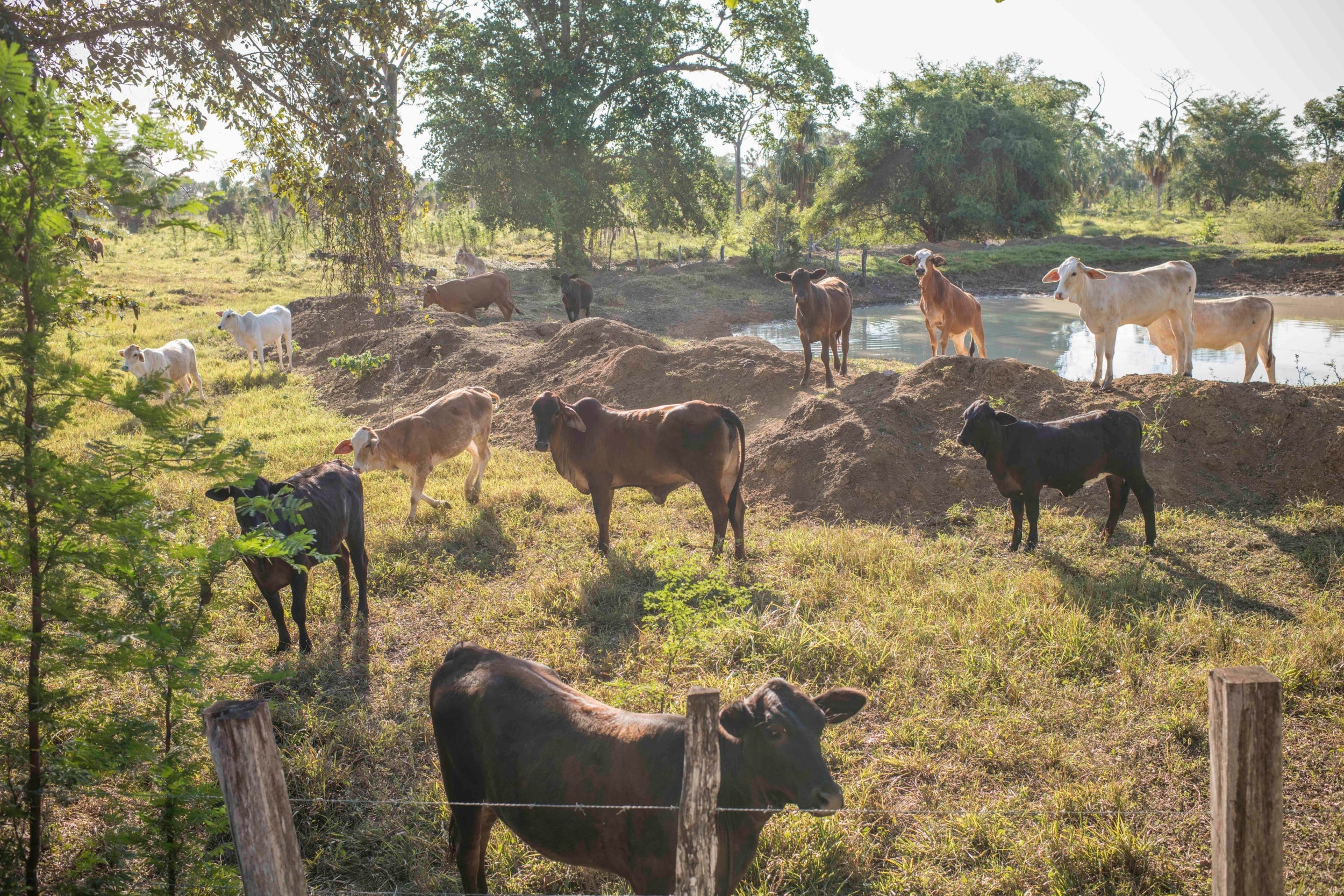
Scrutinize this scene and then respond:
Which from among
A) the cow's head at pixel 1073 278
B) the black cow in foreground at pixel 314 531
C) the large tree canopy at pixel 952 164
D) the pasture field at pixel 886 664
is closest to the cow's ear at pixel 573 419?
the pasture field at pixel 886 664

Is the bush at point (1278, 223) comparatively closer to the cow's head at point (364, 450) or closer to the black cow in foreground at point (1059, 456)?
the black cow in foreground at point (1059, 456)

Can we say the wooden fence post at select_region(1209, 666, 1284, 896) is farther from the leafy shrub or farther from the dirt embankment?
the leafy shrub

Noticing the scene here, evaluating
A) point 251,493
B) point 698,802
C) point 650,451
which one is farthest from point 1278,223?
point 698,802

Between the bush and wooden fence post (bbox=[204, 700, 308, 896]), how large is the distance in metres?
41.9

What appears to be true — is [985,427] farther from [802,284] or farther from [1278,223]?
[1278,223]

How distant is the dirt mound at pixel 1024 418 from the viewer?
8.70 m

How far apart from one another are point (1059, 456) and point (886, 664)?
314cm

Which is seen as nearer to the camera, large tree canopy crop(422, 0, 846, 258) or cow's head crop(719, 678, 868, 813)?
cow's head crop(719, 678, 868, 813)

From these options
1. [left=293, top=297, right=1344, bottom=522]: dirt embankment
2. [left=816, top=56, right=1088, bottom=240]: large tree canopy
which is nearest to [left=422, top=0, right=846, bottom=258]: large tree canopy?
[left=816, top=56, right=1088, bottom=240]: large tree canopy

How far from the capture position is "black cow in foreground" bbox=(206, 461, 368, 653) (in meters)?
5.69

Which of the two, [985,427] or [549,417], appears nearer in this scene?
[985,427]

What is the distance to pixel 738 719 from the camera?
3.20 meters

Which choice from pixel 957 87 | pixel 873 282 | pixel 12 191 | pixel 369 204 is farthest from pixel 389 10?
pixel 957 87

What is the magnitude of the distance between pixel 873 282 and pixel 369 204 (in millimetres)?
25886
